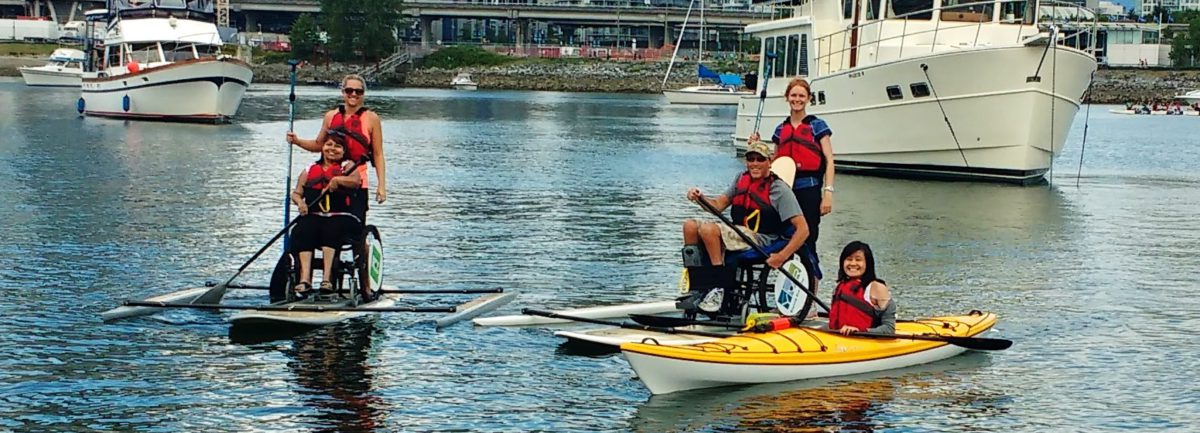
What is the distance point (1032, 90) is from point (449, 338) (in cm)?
2301

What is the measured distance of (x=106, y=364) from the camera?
45.1 feet

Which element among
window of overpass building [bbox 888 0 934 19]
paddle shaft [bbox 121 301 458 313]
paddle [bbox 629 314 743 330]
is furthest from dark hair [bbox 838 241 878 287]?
window of overpass building [bbox 888 0 934 19]

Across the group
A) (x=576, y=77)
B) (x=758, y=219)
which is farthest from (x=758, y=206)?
(x=576, y=77)

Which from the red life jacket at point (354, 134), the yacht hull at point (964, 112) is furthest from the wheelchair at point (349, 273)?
the yacht hull at point (964, 112)

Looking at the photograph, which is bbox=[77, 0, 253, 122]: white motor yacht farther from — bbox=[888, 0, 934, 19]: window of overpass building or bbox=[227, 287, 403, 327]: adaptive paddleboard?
bbox=[227, 287, 403, 327]: adaptive paddleboard

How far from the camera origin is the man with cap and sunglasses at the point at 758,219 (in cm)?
1373

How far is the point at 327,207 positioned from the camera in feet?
48.9

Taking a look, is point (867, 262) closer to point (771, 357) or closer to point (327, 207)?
point (771, 357)

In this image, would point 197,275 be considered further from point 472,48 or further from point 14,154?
point 472,48

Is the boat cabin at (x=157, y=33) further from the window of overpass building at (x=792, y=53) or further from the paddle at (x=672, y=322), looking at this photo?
the paddle at (x=672, y=322)

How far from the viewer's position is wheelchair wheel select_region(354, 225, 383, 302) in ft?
49.3

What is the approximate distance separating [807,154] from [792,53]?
90.5 ft

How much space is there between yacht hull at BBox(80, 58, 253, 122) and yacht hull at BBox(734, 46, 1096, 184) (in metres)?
28.0

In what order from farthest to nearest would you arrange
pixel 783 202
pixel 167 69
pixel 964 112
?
pixel 167 69 < pixel 964 112 < pixel 783 202
